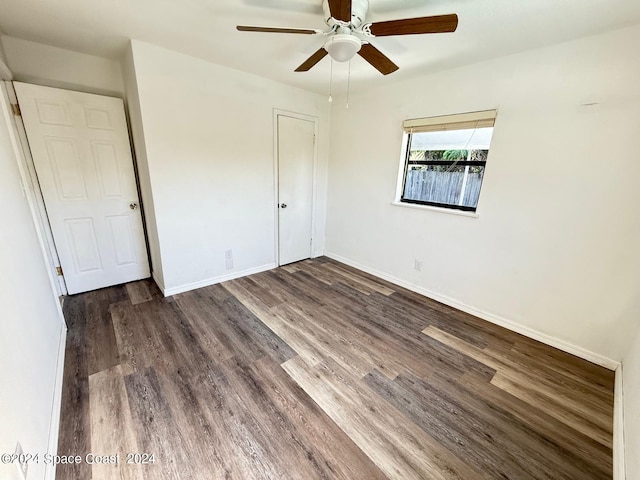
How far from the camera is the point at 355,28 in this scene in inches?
62.4

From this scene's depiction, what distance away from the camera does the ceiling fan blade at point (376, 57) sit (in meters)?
1.66

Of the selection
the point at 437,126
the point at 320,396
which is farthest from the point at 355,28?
the point at 320,396

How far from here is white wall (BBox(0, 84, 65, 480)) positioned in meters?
0.98

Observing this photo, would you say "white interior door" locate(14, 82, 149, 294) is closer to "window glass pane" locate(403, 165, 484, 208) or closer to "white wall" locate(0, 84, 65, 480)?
"white wall" locate(0, 84, 65, 480)

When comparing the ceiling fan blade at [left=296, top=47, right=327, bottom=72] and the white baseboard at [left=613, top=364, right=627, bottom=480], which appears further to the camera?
the ceiling fan blade at [left=296, top=47, right=327, bottom=72]

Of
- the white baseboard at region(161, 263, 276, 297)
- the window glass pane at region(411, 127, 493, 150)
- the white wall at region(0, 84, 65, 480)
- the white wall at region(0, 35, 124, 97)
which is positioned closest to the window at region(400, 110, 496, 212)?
the window glass pane at region(411, 127, 493, 150)

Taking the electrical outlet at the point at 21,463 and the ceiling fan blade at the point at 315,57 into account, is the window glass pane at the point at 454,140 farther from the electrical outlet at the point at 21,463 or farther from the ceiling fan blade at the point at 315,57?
the electrical outlet at the point at 21,463

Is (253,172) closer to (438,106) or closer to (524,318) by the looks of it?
(438,106)

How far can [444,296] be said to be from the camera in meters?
2.85

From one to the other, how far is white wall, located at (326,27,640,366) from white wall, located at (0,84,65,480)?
311 cm

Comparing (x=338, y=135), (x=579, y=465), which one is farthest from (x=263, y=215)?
(x=579, y=465)

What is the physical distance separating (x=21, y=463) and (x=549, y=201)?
3.34 meters

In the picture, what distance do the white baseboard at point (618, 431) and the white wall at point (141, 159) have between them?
141 inches

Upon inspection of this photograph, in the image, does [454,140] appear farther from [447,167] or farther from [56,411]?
[56,411]
